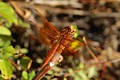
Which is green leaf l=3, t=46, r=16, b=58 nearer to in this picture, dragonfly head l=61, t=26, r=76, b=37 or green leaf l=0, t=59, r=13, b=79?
green leaf l=0, t=59, r=13, b=79

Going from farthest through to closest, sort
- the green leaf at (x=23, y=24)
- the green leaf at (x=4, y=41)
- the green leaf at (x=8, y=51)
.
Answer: the green leaf at (x=23, y=24) < the green leaf at (x=4, y=41) < the green leaf at (x=8, y=51)

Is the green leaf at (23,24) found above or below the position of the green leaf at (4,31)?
below

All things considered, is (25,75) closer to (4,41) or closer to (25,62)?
(25,62)

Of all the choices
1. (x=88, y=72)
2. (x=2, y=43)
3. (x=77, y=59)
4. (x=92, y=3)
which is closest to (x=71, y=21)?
(x=92, y=3)

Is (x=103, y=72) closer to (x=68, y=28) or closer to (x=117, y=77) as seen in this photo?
(x=117, y=77)

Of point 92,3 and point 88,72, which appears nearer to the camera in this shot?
point 88,72

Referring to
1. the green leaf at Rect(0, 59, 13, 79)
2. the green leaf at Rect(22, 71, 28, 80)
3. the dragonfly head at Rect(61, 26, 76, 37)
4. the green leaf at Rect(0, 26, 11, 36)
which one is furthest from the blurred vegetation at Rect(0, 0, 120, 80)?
the dragonfly head at Rect(61, 26, 76, 37)

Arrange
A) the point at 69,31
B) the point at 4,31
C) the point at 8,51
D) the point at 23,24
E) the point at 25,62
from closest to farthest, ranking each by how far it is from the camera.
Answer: the point at 69,31 < the point at 8,51 < the point at 25,62 < the point at 4,31 < the point at 23,24

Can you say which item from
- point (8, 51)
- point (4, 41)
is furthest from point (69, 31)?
point (4, 41)

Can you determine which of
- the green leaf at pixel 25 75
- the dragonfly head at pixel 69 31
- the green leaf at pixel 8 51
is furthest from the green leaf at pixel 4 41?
the dragonfly head at pixel 69 31

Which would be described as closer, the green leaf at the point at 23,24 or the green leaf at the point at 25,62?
the green leaf at the point at 25,62

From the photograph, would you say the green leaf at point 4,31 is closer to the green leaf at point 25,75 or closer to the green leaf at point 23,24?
the green leaf at point 25,75
